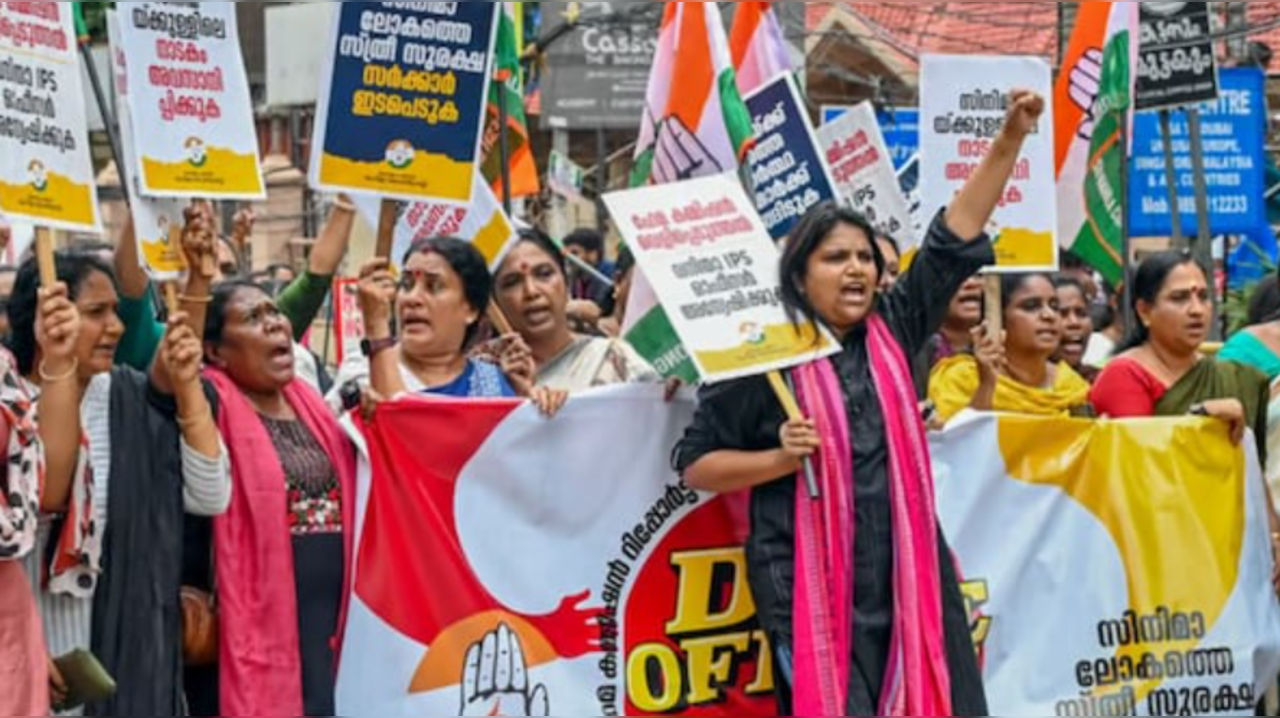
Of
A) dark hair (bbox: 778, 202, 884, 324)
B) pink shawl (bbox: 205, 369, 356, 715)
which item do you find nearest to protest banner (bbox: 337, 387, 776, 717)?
pink shawl (bbox: 205, 369, 356, 715)

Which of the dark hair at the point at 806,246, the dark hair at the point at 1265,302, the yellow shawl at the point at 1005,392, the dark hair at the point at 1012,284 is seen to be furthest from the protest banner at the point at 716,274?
the dark hair at the point at 1265,302

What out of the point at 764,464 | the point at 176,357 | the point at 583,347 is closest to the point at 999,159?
the point at 764,464

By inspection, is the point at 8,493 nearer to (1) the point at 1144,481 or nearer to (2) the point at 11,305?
(2) the point at 11,305

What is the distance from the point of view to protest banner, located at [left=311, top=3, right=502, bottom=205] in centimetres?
650

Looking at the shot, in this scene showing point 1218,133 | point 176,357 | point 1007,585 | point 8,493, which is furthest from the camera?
point 1218,133

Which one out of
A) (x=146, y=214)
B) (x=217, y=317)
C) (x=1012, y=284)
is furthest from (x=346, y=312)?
(x=146, y=214)

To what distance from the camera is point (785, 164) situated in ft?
21.0

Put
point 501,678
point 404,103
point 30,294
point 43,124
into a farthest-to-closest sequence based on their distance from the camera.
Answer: point 404,103
point 501,678
point 30,294
point 43,124

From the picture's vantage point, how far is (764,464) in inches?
217

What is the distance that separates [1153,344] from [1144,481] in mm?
514

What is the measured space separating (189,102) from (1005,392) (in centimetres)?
273

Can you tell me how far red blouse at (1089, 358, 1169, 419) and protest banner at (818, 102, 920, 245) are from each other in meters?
0.93

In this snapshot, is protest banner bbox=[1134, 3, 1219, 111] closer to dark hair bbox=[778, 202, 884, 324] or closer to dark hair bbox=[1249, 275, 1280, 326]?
dark hair bbox=[1249, 275, 1280, 326]

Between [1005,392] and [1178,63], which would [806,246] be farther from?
[1178,63]
